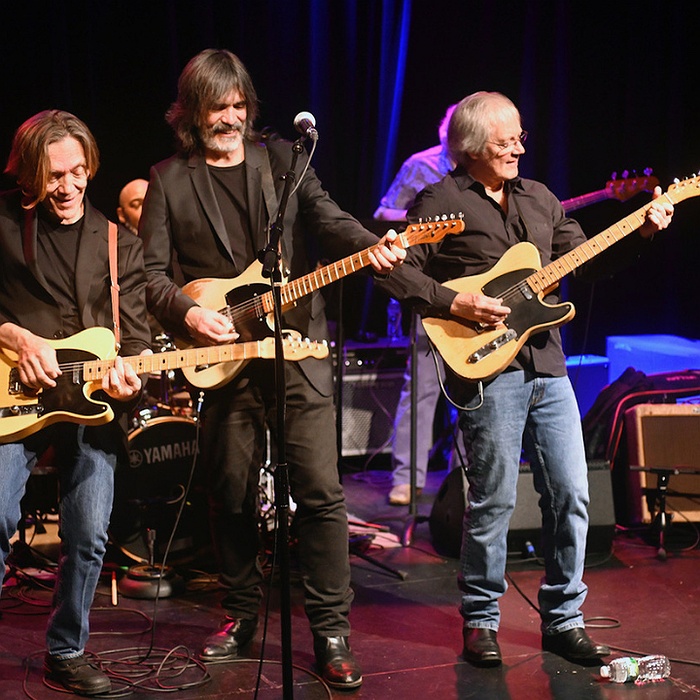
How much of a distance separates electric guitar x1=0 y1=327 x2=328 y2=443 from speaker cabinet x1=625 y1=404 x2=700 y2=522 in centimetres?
304

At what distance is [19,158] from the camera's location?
3576 mm

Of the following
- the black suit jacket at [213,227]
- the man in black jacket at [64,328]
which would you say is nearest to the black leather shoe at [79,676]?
the man in black jacket at [64,328]

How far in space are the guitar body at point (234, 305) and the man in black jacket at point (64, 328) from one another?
25 centimetres

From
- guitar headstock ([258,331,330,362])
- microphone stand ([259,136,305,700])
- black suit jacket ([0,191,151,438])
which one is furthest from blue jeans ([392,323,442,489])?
microphone stand ([259,136,305,700])

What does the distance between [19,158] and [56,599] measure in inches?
61.2

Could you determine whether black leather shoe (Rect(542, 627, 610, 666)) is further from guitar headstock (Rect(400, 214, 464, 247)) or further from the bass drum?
the bass drum

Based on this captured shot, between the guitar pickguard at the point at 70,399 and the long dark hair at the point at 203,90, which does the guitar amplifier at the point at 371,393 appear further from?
the guitar pickguard at the point at 70,399

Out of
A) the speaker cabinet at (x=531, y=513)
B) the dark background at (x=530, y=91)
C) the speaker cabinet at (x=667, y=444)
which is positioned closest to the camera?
the speaker cabinet at (x=531, y=513)

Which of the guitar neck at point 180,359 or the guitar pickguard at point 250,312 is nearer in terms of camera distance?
the guitar neck at point 180,359

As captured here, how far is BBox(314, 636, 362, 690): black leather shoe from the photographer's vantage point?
376 cm

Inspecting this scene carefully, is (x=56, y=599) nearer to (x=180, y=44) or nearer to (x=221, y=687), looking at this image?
(x=221, y=687)

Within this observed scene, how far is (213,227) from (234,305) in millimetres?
316

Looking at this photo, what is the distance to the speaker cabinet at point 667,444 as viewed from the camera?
18.7ft

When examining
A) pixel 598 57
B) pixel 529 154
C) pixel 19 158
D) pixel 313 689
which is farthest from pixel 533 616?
pixel 598 57
